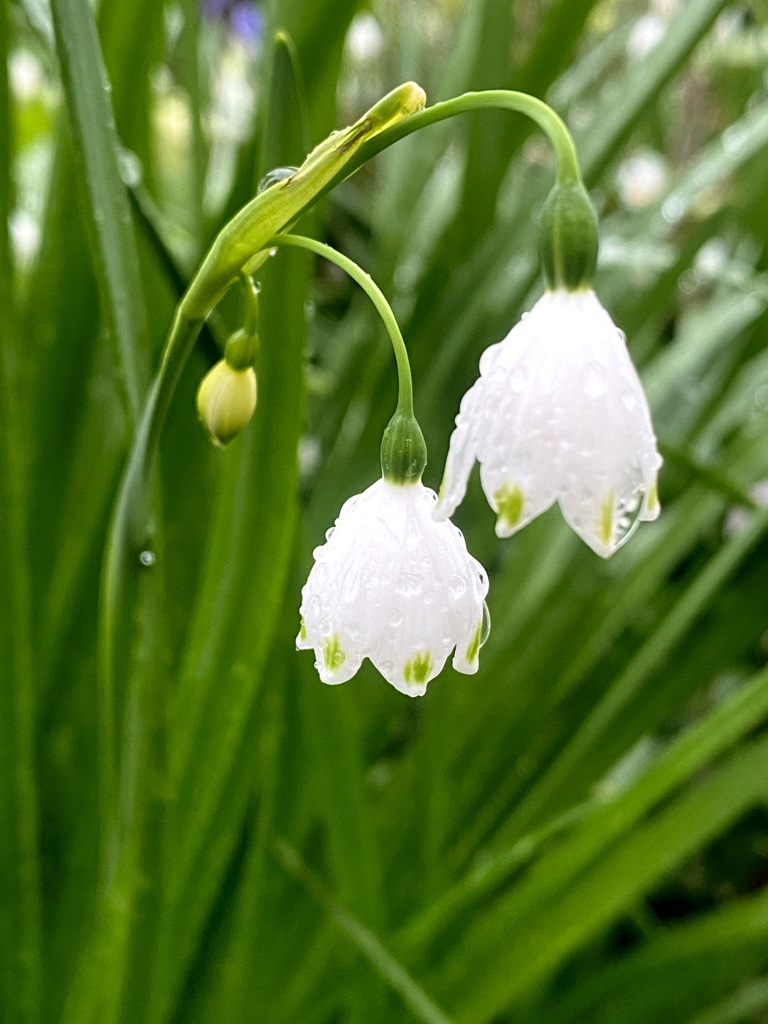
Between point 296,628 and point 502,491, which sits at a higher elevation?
point 296,628

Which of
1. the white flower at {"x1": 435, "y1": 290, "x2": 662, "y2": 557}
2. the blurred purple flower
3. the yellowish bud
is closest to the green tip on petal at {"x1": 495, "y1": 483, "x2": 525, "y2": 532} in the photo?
the white flower at {"x1": 435, "y1": 290, "x2": 662, "y2": 557}

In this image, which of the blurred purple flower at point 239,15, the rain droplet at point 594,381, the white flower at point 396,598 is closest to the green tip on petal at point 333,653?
the white flower at point 396,598

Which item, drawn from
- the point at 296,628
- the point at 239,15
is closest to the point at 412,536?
the point at 296,628

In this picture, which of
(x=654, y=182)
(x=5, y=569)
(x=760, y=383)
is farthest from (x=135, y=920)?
(x=654, y=182)

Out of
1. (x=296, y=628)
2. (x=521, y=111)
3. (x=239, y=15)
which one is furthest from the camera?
(x=239, y=15)

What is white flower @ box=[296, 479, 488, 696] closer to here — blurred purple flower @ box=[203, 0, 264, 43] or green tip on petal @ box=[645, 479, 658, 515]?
green tip on petal @ box=[645, 479, 658, 515]

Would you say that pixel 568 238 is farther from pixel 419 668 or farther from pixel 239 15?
pixel 239 15

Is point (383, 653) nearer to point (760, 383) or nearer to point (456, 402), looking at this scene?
point (456, 402)
